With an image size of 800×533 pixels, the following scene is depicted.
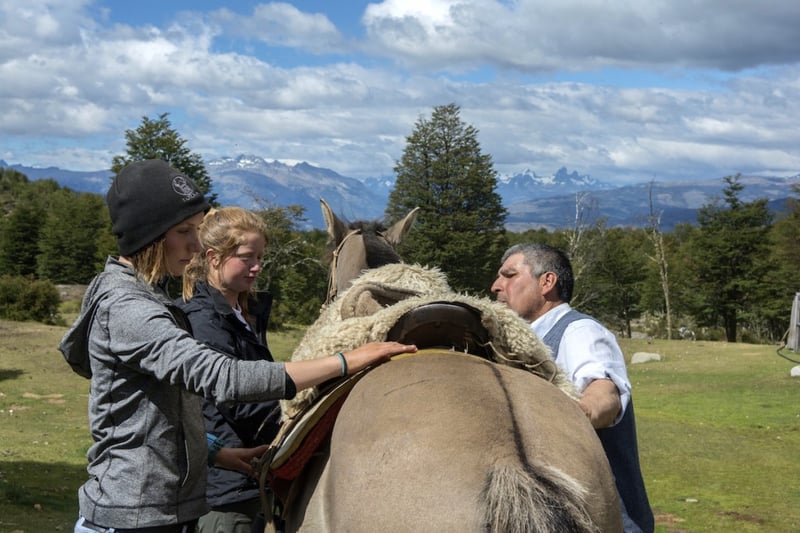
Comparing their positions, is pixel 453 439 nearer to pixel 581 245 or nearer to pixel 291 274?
pixel 291 274

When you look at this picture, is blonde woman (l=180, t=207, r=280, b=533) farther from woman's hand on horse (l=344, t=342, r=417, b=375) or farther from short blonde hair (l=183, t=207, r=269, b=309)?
woman's hand on horse (l=344, t=342, r=417, b=375)

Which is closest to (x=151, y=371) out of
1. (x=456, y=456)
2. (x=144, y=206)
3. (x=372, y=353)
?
(x=144, y=206)

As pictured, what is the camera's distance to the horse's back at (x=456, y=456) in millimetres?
1881

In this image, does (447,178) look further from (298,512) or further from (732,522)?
(298,512)

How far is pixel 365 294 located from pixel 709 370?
24.0m

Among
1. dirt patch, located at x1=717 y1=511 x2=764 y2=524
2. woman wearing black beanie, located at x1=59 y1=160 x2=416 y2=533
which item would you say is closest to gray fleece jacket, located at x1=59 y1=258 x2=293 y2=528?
woman wearing black beanie, located at x1=59 y1=160 x2=416 y2=533

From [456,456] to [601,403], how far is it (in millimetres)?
1126

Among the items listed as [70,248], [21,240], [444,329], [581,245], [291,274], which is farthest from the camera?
[21,240]

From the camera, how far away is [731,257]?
49.6 metres

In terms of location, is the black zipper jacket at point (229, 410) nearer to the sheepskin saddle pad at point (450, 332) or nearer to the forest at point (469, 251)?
the sheepskin saddle pad at point (450, 332)

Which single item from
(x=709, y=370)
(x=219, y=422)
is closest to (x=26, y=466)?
(x=219, y=422)

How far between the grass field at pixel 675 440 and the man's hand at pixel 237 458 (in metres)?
5.95

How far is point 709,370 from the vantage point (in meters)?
24.5

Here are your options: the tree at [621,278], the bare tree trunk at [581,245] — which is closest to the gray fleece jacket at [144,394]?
the bare tree trunk at [581,245]
